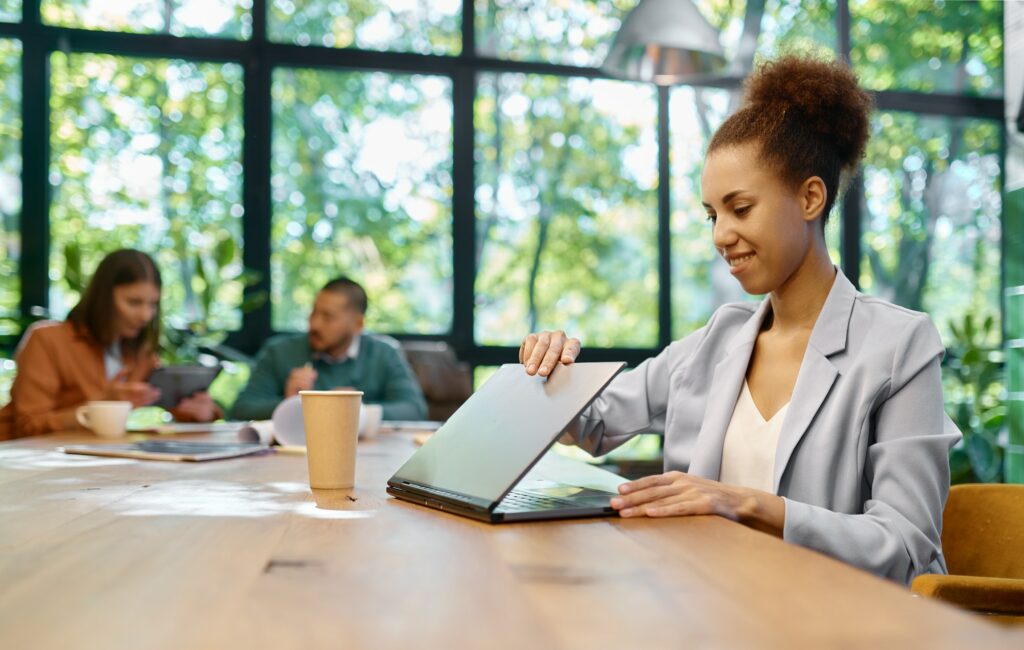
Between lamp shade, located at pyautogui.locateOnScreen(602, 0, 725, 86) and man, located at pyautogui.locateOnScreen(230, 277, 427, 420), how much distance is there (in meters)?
1.35

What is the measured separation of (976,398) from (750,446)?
4.23 meters

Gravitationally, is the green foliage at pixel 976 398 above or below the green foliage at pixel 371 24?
below

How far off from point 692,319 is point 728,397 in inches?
154

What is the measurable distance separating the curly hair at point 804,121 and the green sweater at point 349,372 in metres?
2.22

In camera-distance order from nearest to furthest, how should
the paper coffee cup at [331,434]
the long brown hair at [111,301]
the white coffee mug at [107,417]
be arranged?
the paper coffee cup at [331,434] → the white coffee mug at [107,417] → the long brown hair at [111,301]

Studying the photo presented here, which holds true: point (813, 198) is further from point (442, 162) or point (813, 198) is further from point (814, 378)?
point (442, 162)

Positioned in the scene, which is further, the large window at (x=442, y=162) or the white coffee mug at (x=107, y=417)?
the large window at (x=442, y=162)

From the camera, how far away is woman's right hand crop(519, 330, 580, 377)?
3.85 feet

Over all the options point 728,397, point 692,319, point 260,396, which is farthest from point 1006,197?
point 728,397

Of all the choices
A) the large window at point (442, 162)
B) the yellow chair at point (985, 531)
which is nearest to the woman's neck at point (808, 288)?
the yellow chair at point (985, 531)

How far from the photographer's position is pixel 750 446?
4.68ft

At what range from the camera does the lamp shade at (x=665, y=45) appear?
10.6 feet

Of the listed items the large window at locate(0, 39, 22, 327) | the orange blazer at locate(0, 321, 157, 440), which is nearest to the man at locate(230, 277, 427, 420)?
the orange blazer at locate(0, 321, 157, 440)

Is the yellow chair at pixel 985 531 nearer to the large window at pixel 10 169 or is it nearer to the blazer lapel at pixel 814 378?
the blazer lapel at pixel 814 378
